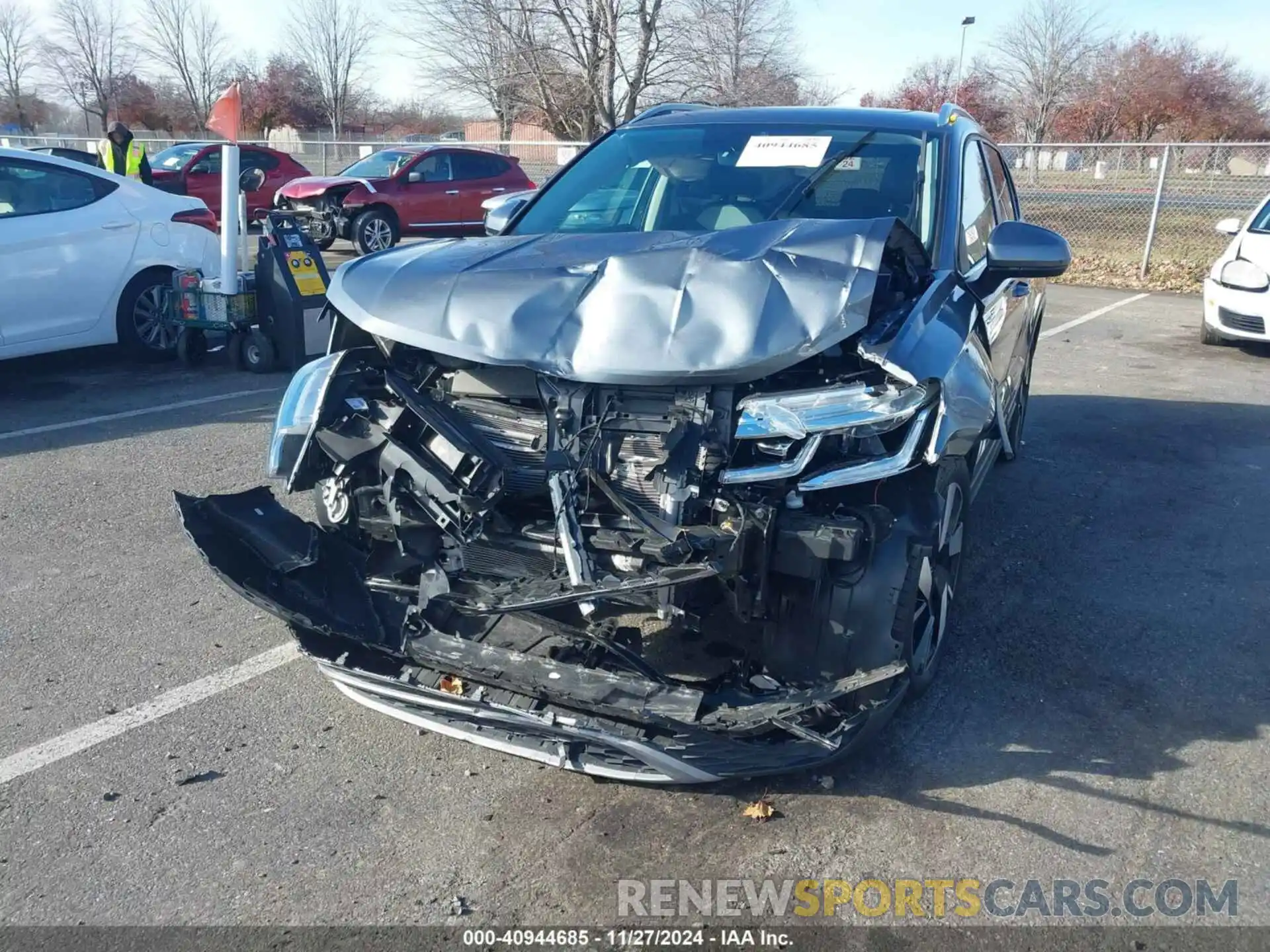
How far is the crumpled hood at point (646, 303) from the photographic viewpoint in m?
2.93

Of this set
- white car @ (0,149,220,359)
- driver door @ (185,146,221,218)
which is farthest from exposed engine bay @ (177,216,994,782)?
driver door @ (185,146,221,218)

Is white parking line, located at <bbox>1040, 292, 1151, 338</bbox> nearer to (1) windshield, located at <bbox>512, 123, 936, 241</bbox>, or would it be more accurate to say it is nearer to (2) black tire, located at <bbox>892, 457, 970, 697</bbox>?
(1) windshield, located at <bbox>512, 123, 936, 241</bbox>

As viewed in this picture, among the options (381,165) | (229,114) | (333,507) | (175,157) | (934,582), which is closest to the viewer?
(934,582)

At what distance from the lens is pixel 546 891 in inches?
106

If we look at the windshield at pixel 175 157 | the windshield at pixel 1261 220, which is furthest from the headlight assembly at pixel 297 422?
the windshield at pixel 175 157

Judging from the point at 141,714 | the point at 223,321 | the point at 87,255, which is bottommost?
the point at 141,714

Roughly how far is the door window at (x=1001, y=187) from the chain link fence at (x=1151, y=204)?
10589mm

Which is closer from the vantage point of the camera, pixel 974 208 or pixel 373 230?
pixel 974 208

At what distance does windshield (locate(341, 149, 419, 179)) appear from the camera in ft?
56.2

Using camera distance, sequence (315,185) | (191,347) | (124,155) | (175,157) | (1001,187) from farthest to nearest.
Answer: (175,157), (315,185), (124,155), (191,347), (1001,187)

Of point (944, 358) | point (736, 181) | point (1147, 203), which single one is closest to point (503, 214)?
point (736, 181)

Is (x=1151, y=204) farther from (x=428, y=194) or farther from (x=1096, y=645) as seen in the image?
(x=1096, y=645)

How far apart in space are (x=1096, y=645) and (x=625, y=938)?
246 cm

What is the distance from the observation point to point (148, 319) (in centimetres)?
854
